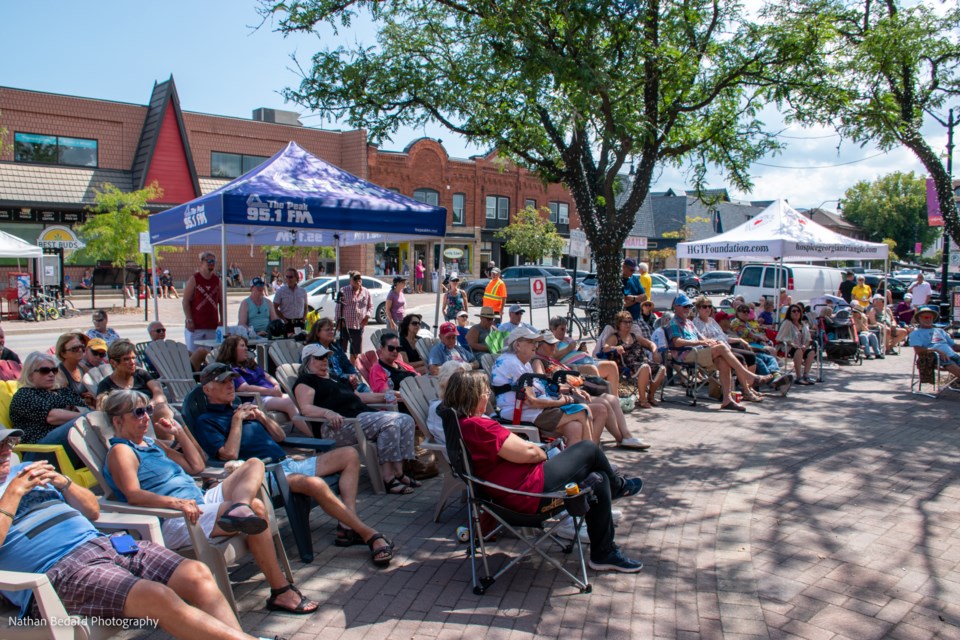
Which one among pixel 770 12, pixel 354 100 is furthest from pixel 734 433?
pixel 354 100

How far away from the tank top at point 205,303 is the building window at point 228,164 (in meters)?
26.9

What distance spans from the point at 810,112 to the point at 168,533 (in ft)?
31.0

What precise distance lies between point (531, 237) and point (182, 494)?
1494 inches

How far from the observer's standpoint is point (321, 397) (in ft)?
18.5

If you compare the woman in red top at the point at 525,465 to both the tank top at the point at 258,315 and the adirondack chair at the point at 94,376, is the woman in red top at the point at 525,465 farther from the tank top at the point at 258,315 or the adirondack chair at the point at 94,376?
the tank top at the point at 258,315

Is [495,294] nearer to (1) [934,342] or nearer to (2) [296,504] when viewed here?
(1) [934,342]

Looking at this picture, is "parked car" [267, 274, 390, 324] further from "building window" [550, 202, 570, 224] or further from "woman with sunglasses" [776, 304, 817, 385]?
"building window" [550, 202, 570, 224]

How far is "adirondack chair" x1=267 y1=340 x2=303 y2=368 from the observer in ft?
26.0

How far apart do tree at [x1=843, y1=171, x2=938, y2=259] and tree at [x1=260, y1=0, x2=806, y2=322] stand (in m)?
78.4

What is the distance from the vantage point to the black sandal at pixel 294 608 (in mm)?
3572

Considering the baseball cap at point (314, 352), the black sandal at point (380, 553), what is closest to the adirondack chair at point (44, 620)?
the black sandal at point (380, 553)

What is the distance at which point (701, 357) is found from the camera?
29.8 feet

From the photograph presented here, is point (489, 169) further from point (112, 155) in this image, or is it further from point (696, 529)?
point (696, 529)

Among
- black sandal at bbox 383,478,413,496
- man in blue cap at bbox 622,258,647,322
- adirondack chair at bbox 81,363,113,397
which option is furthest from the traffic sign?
adirondack chair at bbox 81,363,113,397
